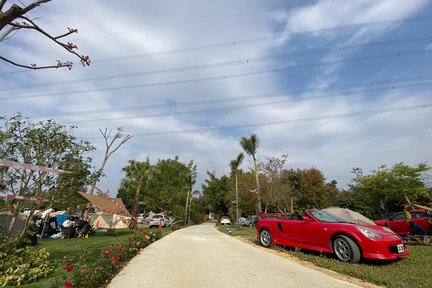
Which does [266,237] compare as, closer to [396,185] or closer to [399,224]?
[399,224]

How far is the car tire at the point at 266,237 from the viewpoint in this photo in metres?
10.8

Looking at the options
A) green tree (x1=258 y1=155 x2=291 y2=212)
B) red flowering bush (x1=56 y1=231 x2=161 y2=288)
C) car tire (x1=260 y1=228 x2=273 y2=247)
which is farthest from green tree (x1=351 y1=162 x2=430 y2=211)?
red flowering bush (x1=56 y1=231 x2=161 y2=288)

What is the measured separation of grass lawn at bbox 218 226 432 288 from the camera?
18.9ft

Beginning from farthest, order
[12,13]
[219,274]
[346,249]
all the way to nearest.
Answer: [346,249], [219,274], [12,13]

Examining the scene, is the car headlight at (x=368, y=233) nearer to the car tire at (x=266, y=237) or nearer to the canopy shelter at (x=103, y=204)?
the car tire at (x=266, y=237)

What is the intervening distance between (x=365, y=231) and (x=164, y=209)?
47614 millimetres

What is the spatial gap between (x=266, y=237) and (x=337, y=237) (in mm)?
3423

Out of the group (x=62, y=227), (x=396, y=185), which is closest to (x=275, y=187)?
(x=396, y=185)

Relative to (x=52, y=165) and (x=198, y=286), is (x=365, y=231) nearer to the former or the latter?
(x=198, y=286)

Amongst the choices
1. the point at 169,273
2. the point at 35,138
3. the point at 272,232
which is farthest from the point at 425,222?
the point at 35,138

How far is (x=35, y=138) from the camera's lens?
8430mm

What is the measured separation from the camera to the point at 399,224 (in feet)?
43.4

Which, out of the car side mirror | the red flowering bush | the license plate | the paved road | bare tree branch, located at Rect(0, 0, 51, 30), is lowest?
the paved road

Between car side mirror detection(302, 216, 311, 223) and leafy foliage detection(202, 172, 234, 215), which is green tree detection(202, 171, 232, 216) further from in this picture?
car side mirror detection(302, 216, 311, 223)
